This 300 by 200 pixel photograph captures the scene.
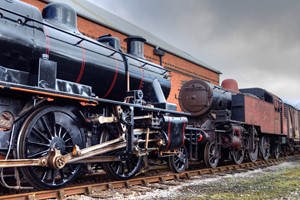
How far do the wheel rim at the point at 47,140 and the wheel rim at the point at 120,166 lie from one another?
913mm

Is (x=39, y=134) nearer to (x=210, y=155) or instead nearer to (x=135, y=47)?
(x=135, y=47)

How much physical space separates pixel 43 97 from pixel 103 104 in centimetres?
155

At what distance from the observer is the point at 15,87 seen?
4059 millimetres

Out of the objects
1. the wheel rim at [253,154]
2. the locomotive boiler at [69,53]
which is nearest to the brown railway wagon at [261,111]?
the wheel rim at [253,154]

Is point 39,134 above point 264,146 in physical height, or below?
above

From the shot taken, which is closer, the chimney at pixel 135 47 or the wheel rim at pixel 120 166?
the wheel rim at pixel 120 166

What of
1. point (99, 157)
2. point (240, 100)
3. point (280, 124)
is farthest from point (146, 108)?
point (280, 124)

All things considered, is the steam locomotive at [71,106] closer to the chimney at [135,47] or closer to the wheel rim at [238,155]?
the chimney at [135,47]

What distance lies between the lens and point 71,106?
5477mm

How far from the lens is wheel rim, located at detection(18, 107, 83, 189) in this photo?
463 cm

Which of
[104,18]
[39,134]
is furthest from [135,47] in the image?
[104,18]

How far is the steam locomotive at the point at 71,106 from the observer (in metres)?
4.48

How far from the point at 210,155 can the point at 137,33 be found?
14.7m

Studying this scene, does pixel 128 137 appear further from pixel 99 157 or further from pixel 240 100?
pixel 240 100
